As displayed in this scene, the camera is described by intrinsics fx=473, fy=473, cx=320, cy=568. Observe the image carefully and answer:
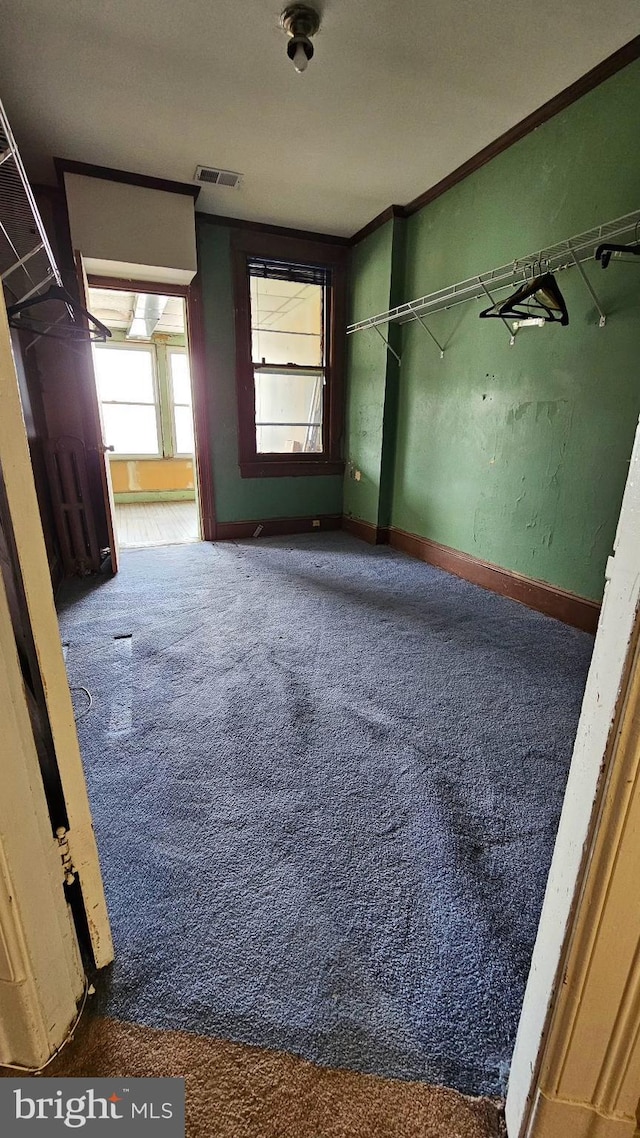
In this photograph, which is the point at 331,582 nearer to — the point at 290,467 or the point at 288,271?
the point at 290,467

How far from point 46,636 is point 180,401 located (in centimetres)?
700

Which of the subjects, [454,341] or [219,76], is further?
[454,341]

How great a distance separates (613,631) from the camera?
0.54 meters

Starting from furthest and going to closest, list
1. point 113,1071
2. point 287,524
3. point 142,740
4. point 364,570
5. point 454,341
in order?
point 287,524 < point 364,570 < point 454,341 < point 142,740 < point 113,1071

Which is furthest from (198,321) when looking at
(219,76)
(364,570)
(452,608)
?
(452,608)

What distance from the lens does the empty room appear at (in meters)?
0.74

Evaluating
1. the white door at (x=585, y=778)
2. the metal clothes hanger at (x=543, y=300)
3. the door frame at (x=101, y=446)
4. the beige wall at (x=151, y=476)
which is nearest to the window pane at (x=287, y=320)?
the door frame at (x=101, y=446)

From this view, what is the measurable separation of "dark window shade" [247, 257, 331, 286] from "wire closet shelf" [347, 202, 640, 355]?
0.88 meters

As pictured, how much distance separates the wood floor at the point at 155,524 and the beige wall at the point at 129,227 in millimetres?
2176

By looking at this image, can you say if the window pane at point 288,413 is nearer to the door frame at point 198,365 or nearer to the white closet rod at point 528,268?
the door frame at point 198,365

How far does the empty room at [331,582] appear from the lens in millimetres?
738

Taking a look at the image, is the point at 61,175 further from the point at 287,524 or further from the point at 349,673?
the point at 349,673

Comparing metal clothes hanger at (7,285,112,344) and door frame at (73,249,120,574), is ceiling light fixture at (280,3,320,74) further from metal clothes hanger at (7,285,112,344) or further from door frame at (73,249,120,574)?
door frame at (73,249,120,574)

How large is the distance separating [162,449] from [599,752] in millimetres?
7250
